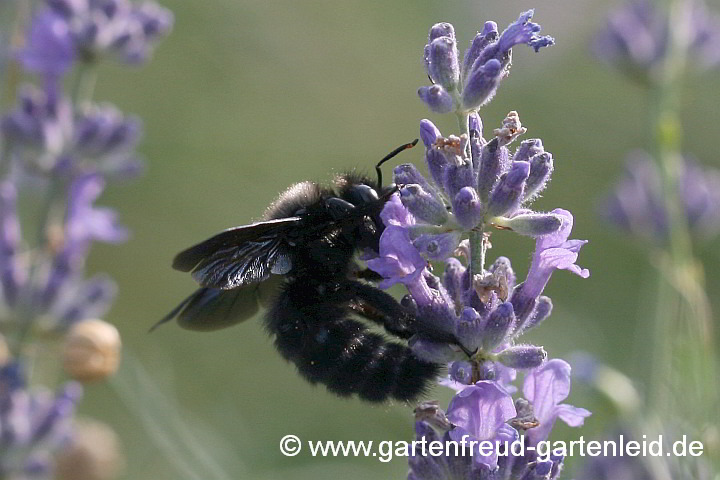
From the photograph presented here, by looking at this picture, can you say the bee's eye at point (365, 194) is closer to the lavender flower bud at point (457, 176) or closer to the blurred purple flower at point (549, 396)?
the lavender flower bud at point (457, 176)

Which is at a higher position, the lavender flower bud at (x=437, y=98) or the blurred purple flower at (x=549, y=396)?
the lavender flower bud at (x=437, y=98)

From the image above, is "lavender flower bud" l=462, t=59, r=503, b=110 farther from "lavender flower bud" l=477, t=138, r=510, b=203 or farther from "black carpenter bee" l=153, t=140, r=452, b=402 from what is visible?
"black carpenter bee" l=153, t=140, r=452, b=402

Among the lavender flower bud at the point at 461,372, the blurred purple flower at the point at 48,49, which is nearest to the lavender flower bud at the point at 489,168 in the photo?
the lavender flower bud at the point at 461,372

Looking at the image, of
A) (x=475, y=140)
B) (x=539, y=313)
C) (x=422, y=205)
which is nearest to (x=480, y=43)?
(x=475, y=140)

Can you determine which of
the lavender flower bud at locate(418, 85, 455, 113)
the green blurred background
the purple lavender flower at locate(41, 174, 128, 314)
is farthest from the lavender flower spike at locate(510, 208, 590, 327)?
the green blurred background

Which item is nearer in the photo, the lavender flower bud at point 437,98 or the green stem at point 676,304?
the lavender flower bud at point 437,98

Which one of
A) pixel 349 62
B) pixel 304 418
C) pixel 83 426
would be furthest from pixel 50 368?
pixel 349 62

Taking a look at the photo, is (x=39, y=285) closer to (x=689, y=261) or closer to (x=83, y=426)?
(x=83, y=426)
